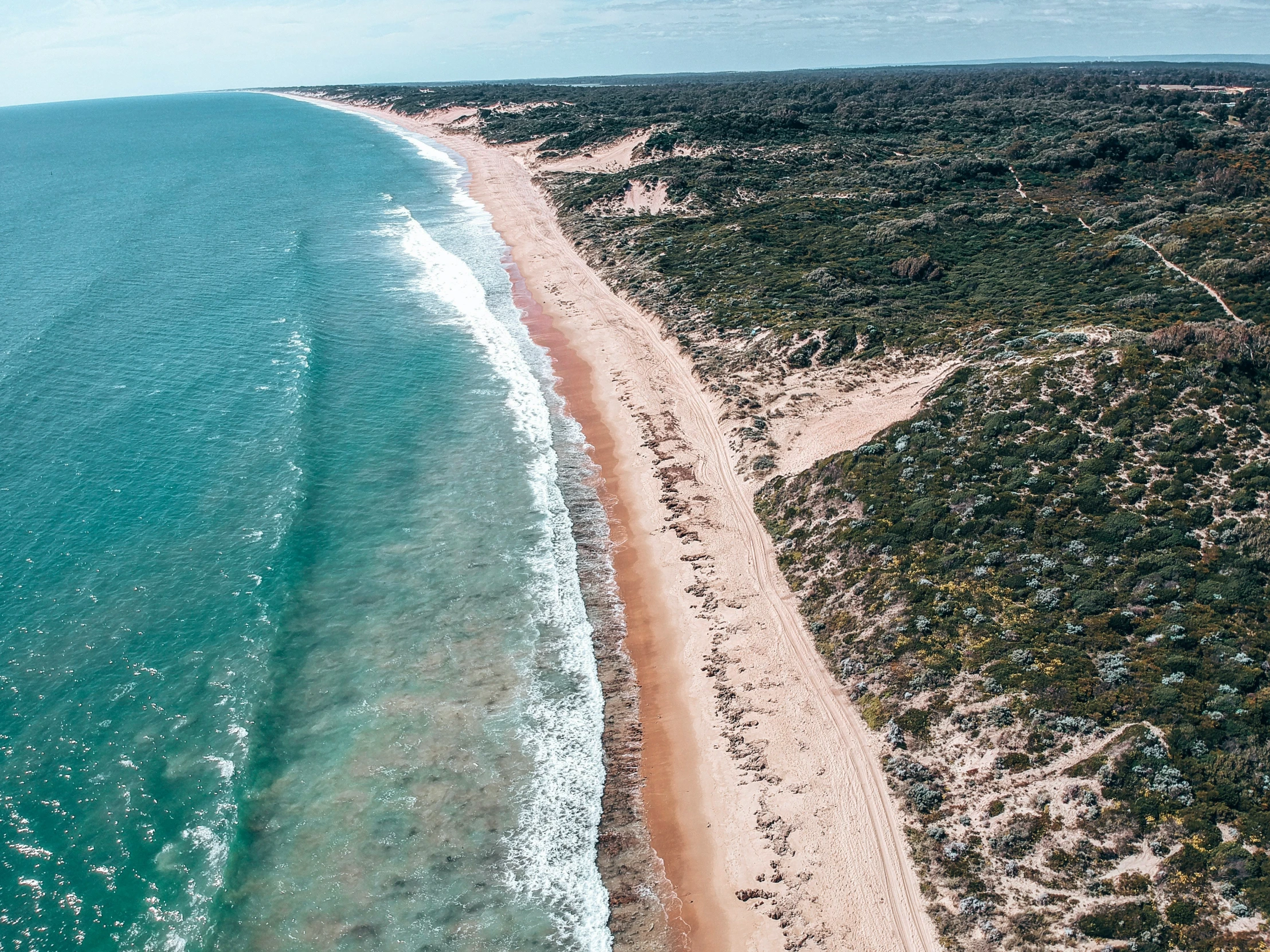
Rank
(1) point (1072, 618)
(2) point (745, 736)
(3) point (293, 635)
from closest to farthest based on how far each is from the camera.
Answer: (2) point (745, 736) → (1) point (1072, 618) → (3) point (293, 635)

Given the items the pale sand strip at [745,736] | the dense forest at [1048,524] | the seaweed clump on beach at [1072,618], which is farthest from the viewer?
the pale sand strip at [745,736]

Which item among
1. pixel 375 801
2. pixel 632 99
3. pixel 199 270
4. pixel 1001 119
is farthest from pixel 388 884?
pixel 632 99

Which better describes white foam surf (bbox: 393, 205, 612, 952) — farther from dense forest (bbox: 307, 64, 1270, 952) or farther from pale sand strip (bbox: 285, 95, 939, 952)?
dense forest (bbox: 307, 64, 1270, 952)

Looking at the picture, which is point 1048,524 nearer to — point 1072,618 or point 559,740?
point 1072,618

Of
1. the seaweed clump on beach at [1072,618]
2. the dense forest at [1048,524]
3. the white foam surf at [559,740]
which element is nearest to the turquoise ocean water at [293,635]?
the white foam surf at [559,740]

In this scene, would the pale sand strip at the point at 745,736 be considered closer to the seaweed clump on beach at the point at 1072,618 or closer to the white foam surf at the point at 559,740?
the seaweed clump on beach at the point at 1072,618

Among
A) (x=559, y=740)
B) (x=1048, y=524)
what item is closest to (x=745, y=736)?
(x=559, y=740)

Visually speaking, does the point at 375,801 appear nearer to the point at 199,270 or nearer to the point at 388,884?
the point at 388,884
